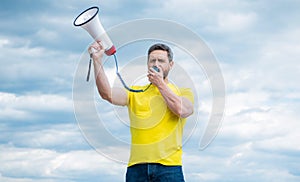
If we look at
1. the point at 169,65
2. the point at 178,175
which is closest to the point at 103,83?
the point at 169,65

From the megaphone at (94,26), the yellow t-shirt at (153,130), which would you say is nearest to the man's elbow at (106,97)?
the yellow t-shirt at (153,130)

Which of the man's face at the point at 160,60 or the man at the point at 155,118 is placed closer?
the man at the point at 155,118

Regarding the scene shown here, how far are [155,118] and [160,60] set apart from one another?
1.89 ft

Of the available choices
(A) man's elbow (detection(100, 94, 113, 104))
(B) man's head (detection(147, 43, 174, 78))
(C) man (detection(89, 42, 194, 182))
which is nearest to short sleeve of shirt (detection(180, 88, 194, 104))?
(C) man (detection(89, 42, 194, 182))

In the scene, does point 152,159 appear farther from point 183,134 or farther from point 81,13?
point 81,13

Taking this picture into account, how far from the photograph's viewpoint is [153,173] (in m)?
5.82

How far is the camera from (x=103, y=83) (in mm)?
5934

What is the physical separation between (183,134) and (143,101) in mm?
538

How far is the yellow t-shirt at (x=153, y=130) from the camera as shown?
5.83 m

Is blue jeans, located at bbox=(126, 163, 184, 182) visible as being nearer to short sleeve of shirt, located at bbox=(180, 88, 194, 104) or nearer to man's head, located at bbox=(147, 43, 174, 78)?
short sleeve of shirt, located at bbox=(180, 88, 194, 104)

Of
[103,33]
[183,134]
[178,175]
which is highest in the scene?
[103,33]

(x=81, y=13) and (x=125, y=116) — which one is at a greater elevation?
(x=81, y=13)

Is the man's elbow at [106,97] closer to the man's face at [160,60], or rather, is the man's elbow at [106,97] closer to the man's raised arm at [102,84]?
the man's raised arm at [102,84]

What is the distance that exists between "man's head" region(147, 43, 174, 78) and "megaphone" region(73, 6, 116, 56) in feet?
1.28
